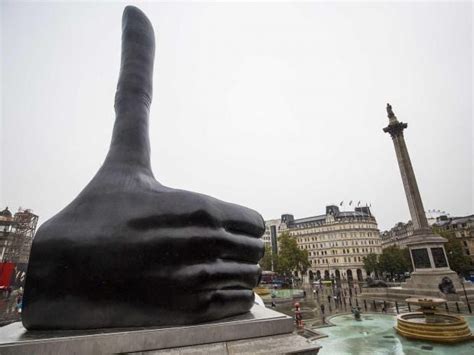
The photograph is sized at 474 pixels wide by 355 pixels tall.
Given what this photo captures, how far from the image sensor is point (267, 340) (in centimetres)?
370

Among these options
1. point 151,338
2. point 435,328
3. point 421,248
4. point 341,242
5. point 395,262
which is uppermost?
point 341,242

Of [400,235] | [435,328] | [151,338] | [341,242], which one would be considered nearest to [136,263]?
[151,338]

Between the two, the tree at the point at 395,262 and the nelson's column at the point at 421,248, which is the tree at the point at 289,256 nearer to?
the tree at the point at 395,262

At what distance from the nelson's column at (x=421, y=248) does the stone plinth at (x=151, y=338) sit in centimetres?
2605

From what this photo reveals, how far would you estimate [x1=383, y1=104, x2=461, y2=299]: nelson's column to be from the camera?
78.1ft

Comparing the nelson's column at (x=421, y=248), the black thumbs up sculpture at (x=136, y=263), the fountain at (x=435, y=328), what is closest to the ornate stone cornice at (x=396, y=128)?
the nelson's column at (x=421, y=248)

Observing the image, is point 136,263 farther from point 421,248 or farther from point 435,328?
point 421,248

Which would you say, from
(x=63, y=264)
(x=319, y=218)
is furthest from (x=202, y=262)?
(x=319, y=218)

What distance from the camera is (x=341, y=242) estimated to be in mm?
76062

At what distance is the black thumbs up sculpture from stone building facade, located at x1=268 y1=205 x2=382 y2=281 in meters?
75.5

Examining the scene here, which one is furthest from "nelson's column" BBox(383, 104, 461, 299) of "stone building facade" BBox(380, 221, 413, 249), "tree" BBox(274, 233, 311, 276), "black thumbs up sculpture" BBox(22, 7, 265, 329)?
"stone building facade" BBox(380, 221, 413, 249)

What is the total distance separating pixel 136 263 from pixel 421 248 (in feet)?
97.9

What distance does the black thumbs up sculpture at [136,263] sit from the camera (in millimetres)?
3648

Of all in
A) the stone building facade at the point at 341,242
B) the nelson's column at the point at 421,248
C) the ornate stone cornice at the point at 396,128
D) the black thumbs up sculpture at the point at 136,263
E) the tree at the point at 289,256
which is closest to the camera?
the black thumbs up sculpture at the point at 136,263
